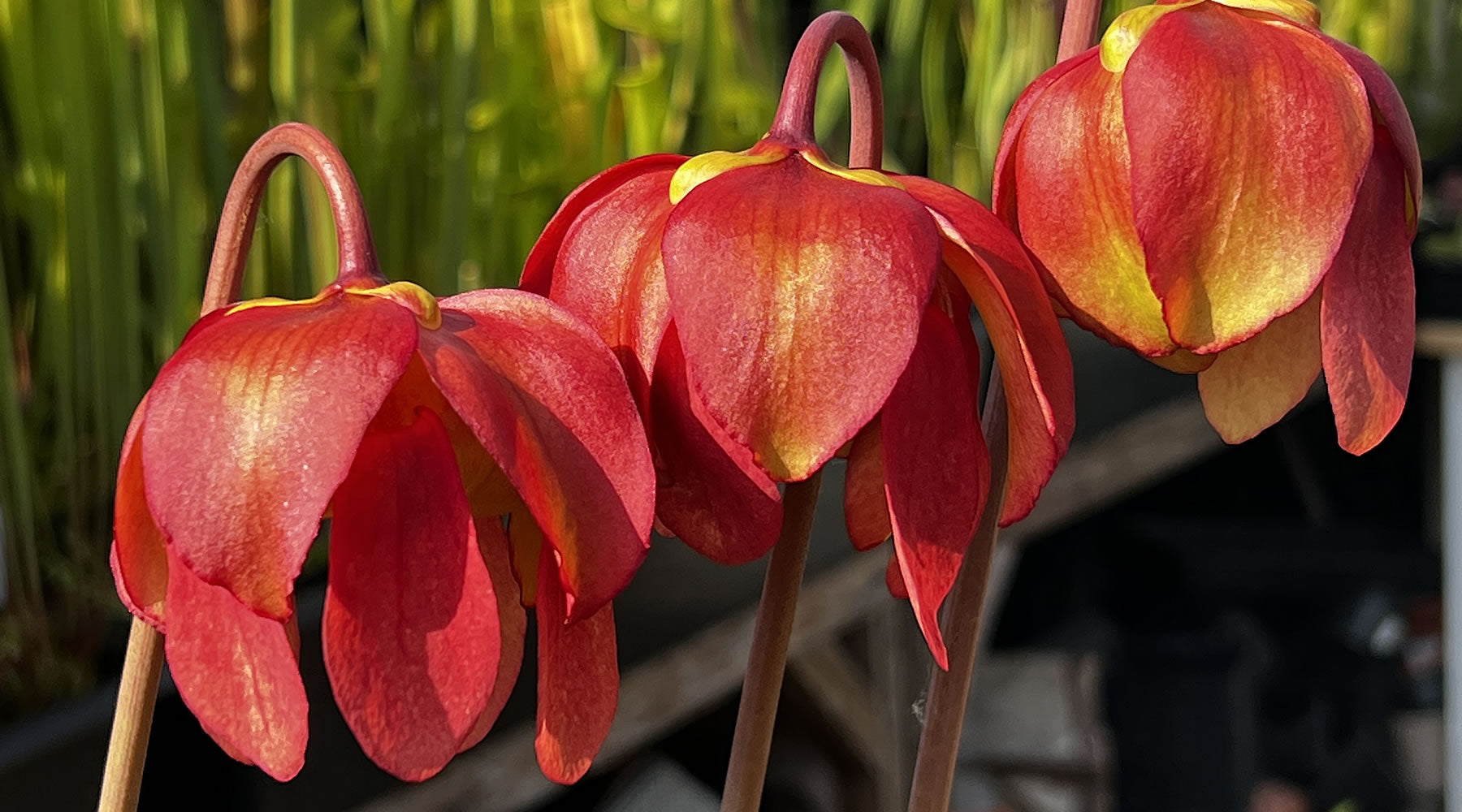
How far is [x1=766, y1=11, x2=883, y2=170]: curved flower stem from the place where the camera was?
0.72 ft

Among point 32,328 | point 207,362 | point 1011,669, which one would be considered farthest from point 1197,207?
point 1011,669

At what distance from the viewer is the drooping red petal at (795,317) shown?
184 mm

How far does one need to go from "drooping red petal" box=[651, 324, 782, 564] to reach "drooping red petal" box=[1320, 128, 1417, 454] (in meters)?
0.09

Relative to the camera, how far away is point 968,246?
20 centimetres

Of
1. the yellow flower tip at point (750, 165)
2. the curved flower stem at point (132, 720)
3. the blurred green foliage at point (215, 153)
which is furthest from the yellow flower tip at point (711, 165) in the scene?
the blurred green foliage at point (215, 153)

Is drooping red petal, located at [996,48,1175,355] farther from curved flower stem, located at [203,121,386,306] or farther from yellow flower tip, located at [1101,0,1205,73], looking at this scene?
curved flower stem, located at [203,121,386,306]

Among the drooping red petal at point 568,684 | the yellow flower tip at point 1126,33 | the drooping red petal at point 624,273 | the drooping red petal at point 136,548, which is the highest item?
the yellow flower tip at point 1126,33

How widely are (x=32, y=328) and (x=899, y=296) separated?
2.38 feet

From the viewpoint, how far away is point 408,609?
0.62 feet

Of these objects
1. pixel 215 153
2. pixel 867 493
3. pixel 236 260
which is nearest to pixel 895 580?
pixel 867 493

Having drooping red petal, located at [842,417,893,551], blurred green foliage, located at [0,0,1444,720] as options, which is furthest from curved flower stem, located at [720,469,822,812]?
blurred green foliage, located at [0,0,1444,720]

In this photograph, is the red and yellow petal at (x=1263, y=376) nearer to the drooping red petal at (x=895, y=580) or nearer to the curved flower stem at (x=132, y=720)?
the drooping red petal at (x=895, y=580)

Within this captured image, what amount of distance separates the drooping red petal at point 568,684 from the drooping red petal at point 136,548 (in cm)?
5

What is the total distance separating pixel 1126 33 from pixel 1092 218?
0.10ft
